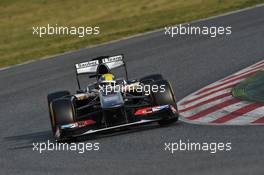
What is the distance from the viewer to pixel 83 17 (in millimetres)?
36812

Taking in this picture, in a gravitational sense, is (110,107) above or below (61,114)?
above

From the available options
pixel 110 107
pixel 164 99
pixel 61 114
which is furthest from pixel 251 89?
pixel 61 114

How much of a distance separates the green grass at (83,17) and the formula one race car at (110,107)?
1237 centimetres

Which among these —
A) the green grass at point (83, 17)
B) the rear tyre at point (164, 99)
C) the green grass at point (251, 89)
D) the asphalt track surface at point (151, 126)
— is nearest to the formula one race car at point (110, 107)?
the rear tyre at point (164, 99)

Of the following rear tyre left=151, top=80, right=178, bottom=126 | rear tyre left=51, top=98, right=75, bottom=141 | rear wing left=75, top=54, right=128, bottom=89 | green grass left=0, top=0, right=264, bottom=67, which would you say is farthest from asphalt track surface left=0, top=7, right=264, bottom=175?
green grass left=0, top=0, right=264, bottom=67

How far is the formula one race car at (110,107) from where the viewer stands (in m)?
13.7

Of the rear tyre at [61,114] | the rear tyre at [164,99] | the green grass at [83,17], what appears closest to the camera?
the rear tyre at [61,114]

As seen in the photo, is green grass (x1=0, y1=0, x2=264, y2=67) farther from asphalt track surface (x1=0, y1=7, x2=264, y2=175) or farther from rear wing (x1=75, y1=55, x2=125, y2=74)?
rear wing (x1=75, y1=55, x2=125, y2=74)

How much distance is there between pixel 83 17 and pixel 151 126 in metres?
22.8

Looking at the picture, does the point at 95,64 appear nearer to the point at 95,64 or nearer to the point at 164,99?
the point at 95,64

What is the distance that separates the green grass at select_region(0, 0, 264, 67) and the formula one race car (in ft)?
40.6

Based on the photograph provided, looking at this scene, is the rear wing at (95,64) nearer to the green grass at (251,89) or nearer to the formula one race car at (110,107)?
the formula one race car at (110,107)

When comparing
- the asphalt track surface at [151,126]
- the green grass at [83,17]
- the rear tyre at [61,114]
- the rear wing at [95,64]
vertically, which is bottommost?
the green grass at [83,17]

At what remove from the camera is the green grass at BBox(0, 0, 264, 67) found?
28.9 metres
